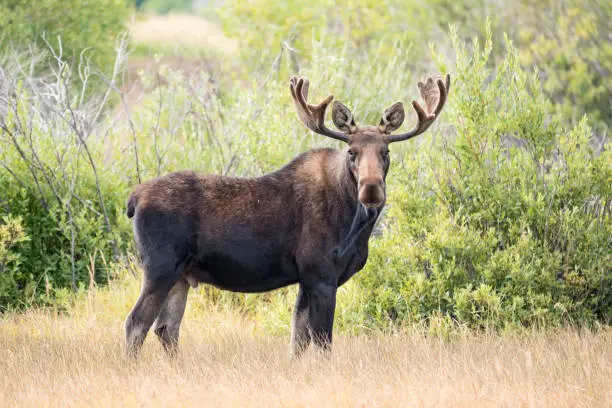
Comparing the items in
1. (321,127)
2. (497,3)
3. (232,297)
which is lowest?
(232,297)

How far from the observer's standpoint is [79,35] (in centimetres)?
1814

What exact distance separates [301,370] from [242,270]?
33.6 inches

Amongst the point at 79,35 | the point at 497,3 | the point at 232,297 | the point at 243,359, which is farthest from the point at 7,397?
the point at 497,3

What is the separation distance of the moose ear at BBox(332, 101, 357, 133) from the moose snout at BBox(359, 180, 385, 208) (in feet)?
2.06

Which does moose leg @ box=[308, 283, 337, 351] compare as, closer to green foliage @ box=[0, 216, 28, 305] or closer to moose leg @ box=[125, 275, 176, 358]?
moose leg @ box=[125, 275, 176, 358]

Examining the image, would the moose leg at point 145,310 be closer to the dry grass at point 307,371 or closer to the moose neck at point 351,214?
the dry grass at point 307,371

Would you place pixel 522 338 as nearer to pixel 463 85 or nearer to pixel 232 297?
pixel 463 85

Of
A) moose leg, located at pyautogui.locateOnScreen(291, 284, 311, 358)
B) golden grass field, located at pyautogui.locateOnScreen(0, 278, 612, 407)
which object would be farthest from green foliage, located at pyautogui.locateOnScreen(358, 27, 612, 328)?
moose leg, located at pyautogui.locateOnScreen(291, 284, 311, 358)

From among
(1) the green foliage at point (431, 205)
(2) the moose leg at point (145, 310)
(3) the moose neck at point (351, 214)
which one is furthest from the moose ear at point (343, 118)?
(1) the green foliage at point (431, 205)

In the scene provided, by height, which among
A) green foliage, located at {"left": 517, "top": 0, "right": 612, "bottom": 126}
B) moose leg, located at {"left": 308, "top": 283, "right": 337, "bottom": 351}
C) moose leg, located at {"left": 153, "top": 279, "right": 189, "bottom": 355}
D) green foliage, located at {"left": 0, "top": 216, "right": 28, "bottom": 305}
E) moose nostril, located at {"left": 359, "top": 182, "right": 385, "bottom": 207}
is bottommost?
green foliage, located at {"left": 0, "top": 216, "right": 28, "bottom": 305}

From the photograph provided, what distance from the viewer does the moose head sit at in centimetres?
676

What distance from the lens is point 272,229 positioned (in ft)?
23.8

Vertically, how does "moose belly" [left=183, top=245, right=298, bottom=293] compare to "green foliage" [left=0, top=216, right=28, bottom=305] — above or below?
above

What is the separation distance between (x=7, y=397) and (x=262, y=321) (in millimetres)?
3080
